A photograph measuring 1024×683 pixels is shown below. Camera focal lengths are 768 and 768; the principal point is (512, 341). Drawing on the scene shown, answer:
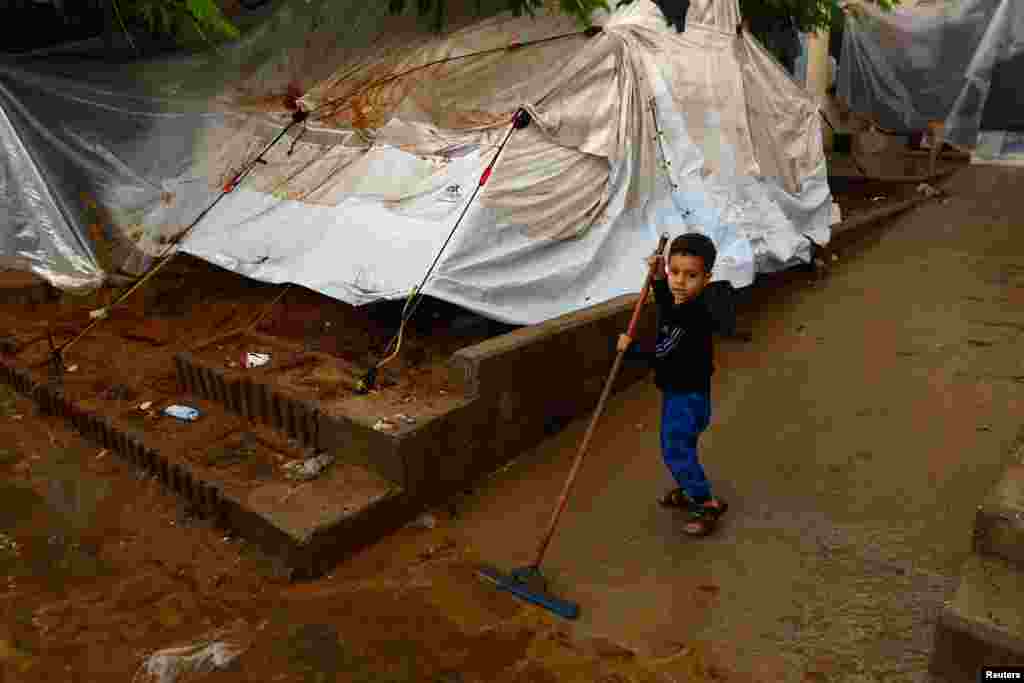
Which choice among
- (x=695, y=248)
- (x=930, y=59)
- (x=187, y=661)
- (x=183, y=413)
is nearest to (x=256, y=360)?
(x=183, y=413)

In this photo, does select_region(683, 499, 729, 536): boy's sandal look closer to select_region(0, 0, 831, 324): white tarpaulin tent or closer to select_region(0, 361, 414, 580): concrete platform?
select_region(0, 361, 414, 580): concrete platform

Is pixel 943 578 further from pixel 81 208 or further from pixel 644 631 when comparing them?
pixel 81 208

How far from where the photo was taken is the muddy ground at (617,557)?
293 centimetres

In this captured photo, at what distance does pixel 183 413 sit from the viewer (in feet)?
15.1

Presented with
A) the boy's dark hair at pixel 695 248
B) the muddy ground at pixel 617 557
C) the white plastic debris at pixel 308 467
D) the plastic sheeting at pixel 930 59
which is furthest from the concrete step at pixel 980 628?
the plastic sheeting at pixel 930 59

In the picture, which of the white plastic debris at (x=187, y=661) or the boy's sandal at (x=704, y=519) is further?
the boy's sandal at (x=704, y=519)

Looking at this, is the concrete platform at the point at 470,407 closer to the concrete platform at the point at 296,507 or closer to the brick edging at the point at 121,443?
the concrete platform at the point at 296,507

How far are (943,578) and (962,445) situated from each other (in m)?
1.24

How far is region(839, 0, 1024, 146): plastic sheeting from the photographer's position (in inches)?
430

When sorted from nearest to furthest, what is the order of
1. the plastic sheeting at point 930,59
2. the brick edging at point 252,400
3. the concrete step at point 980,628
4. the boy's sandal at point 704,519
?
the concrete step at point 980,628 → the boy's sandal at point 704,519 → the brick edging at point 252,400 → the plastic sheeting at point 930,59

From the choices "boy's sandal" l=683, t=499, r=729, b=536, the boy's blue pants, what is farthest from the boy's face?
"boy's sandal" l=683, t=499, r=729, b=536

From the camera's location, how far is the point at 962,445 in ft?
13.5

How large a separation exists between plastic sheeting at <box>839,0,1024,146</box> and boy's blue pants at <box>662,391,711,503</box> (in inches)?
372

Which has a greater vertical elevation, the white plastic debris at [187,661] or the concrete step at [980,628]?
the concrete step at [980,628]
